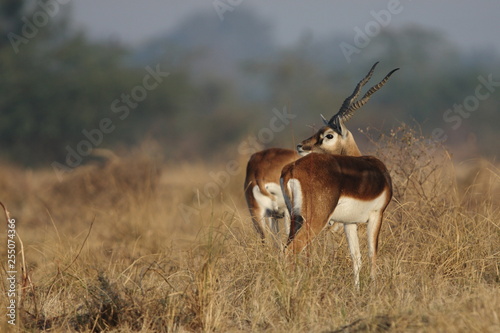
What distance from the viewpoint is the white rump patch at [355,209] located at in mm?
4984

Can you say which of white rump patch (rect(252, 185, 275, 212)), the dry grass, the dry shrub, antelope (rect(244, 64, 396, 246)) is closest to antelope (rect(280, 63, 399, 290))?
the dry grass

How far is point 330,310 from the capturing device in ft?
13.9

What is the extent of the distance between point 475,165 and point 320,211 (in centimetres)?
598

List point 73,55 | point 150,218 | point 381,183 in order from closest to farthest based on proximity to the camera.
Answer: point 381,183
point 150,218
point 73,55

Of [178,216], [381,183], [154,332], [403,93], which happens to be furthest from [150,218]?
[403,93]

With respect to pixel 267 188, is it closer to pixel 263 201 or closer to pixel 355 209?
pixel 263 201

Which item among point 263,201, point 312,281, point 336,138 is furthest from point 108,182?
point 312,281

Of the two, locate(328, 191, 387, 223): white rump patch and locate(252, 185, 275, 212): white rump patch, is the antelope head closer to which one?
locate(252, 185, 275, 212): white rump patch

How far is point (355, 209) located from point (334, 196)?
0.82 feet

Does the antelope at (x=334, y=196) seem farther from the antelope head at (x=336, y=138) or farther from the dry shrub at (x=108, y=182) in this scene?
the dry shrub at (x=108, y=182)

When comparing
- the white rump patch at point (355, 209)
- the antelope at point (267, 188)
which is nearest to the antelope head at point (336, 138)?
the antelope at point (267, 188)

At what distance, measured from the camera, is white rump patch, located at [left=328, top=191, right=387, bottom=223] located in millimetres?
4984

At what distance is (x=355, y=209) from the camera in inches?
198

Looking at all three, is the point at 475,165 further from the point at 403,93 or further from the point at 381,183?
the point at 403,93
